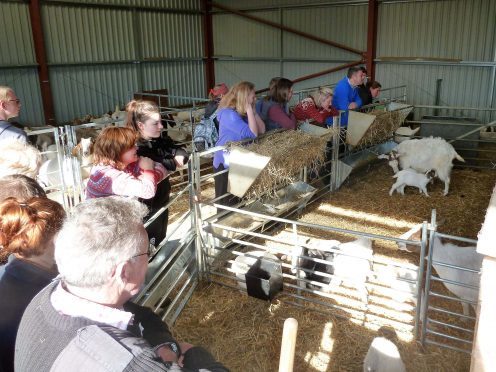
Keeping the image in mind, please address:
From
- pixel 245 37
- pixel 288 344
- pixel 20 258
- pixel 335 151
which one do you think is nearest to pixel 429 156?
pixel 335 151

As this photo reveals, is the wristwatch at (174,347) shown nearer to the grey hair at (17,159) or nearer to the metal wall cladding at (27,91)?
the grey hair at (17,159)

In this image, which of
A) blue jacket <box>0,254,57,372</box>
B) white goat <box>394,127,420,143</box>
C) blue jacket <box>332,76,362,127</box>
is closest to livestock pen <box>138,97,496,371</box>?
blue jacket <box>0,254,57,372</box>

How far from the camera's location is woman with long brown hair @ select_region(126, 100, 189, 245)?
3584mm

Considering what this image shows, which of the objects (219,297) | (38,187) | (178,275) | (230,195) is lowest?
(219,297)

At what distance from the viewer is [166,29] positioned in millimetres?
14461

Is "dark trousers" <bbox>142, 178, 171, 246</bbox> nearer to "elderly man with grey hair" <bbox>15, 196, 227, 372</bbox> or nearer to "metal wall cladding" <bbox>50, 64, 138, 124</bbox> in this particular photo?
"elderly man with grey hair" <bbox>15, 196, 227, 372</bbox>

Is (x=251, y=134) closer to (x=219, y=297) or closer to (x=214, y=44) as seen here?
(x=219, y=297)

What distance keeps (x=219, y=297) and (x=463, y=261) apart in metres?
2.22

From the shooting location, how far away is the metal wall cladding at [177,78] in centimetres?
1421

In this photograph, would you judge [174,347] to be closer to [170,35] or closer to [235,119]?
[235,119]

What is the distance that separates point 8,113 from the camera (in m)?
4.00

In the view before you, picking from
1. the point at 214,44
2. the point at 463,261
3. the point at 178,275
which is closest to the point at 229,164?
the point at 178,275

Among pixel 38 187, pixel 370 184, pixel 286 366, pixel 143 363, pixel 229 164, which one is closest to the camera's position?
pixel 143 363

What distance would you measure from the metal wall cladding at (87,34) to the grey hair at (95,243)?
1126cm
